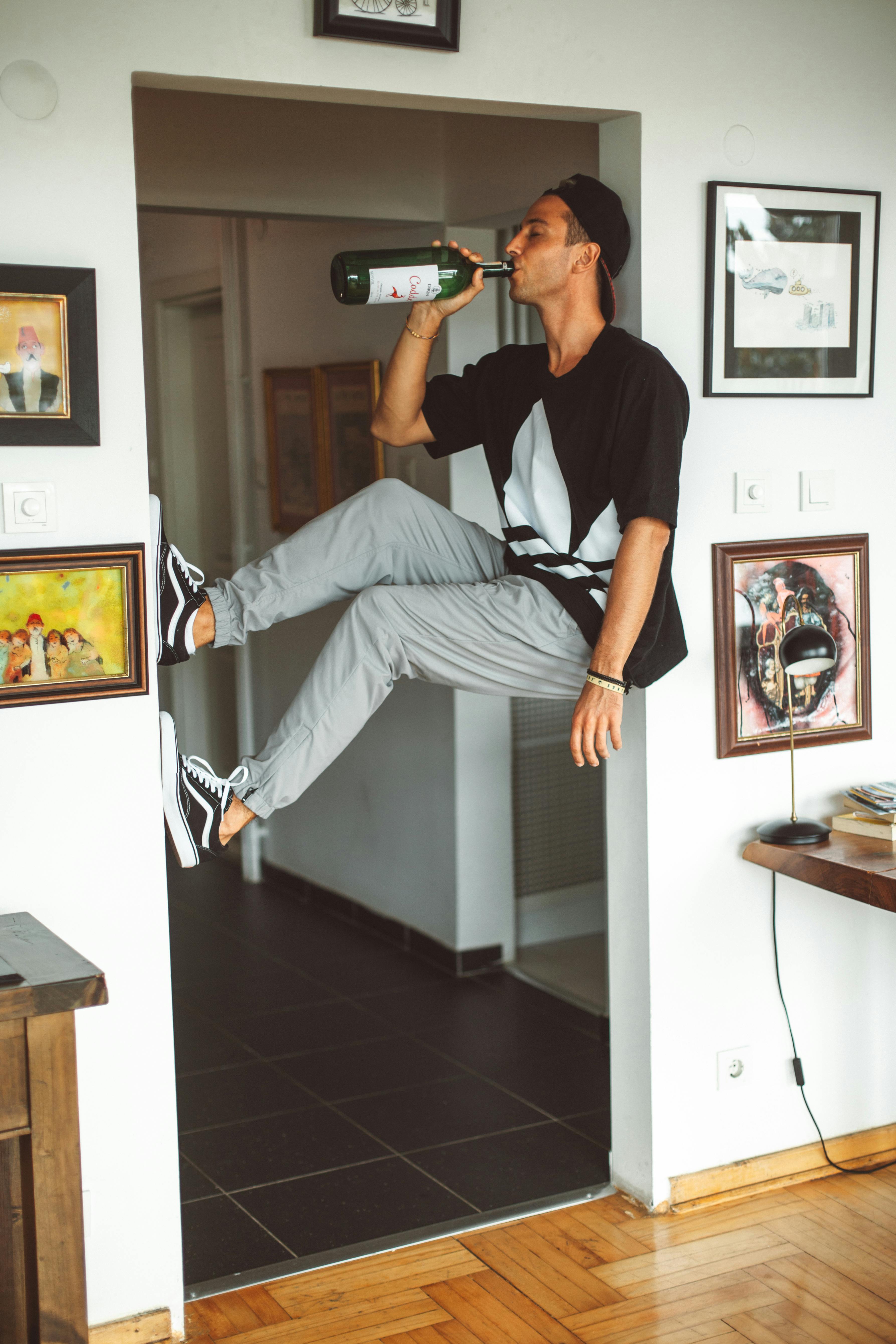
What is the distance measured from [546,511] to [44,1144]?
1.46 metres

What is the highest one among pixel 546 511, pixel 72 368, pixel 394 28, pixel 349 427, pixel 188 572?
pixel 394 28

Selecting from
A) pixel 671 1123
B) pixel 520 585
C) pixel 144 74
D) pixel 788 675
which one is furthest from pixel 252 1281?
pixel 144 74

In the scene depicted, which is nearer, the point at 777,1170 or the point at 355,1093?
the point at 777,1170

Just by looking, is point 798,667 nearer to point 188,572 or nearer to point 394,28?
point 188,572

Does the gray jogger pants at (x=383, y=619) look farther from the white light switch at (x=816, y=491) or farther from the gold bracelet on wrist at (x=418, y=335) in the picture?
the white light switch at (x=816, y=491)

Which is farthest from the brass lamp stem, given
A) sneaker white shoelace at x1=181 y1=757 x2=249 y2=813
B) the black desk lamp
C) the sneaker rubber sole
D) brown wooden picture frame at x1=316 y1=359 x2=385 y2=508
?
brown wooden picture frame at x1=316 y1=359 x2=385 y2=508

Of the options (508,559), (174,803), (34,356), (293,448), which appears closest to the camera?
(34,356)

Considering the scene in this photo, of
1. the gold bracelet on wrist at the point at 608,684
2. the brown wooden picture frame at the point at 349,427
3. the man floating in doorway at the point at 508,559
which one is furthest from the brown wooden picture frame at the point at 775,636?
the brown wooden picture frame at the point at 349,427

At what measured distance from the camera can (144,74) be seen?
2.35m

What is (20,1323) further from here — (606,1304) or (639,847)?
(639,847)

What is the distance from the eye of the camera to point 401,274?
2.47 m

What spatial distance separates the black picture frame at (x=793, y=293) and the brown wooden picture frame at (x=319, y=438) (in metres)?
1.83

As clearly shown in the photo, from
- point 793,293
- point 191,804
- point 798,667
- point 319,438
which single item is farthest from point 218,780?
point 319,438

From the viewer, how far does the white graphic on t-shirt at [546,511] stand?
2.63 meters
